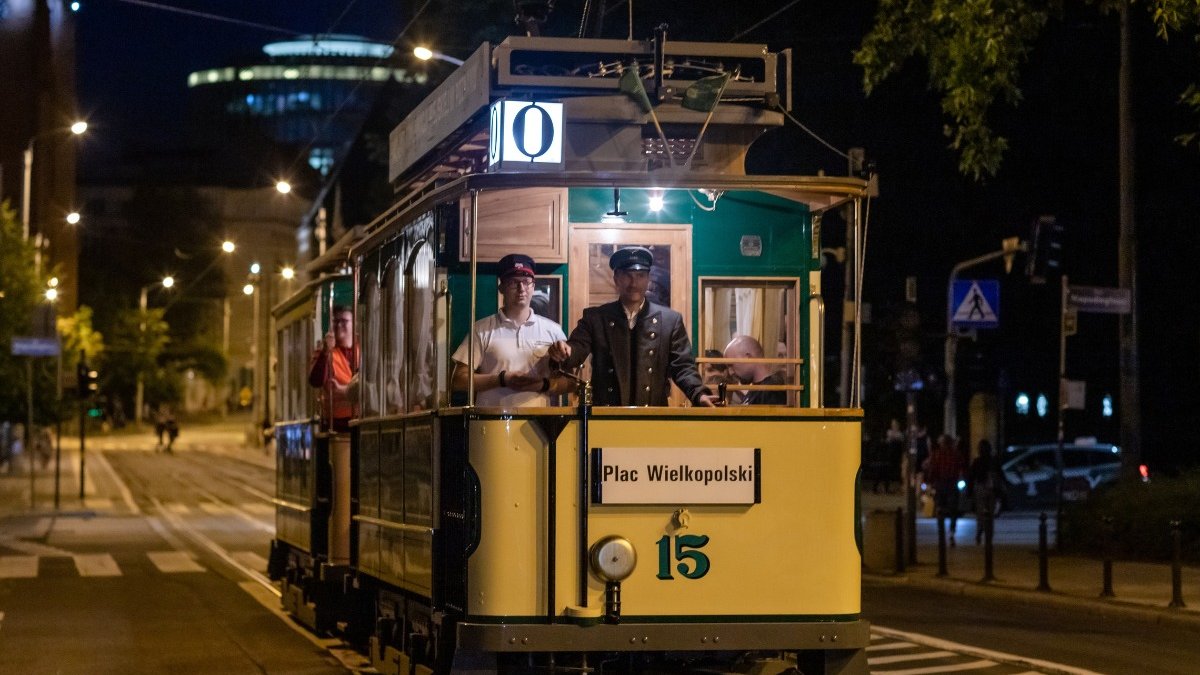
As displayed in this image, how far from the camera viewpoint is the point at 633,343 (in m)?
9.46

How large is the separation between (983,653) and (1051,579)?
722 cm

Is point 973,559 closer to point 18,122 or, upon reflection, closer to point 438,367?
point 438,367

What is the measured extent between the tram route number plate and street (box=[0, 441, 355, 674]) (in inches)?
207

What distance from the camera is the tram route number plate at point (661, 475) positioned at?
881cm

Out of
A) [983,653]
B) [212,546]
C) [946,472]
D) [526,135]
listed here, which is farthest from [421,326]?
[946,472]

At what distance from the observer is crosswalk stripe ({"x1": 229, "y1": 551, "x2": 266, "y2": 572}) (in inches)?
935

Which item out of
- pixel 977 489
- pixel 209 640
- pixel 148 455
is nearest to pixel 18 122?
pixel 148 455

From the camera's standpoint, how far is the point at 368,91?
188 meters

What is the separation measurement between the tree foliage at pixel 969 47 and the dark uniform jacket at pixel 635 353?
9373 mm

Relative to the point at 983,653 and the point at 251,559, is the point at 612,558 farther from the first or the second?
the point at 251,559

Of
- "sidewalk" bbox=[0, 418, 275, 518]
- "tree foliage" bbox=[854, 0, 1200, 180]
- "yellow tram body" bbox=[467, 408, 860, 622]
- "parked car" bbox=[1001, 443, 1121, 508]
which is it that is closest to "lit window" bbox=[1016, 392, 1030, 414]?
"parked car" bbox=[1001, 443, 1121, 508]

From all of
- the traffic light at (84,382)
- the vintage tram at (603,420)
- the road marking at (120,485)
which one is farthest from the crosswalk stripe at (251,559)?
the traffic light at (84,382)

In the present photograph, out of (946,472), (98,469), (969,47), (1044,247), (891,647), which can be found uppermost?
(969,47)

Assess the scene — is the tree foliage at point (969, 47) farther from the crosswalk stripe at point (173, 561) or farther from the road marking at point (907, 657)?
the crosswalk stripe at point (173, 561)
